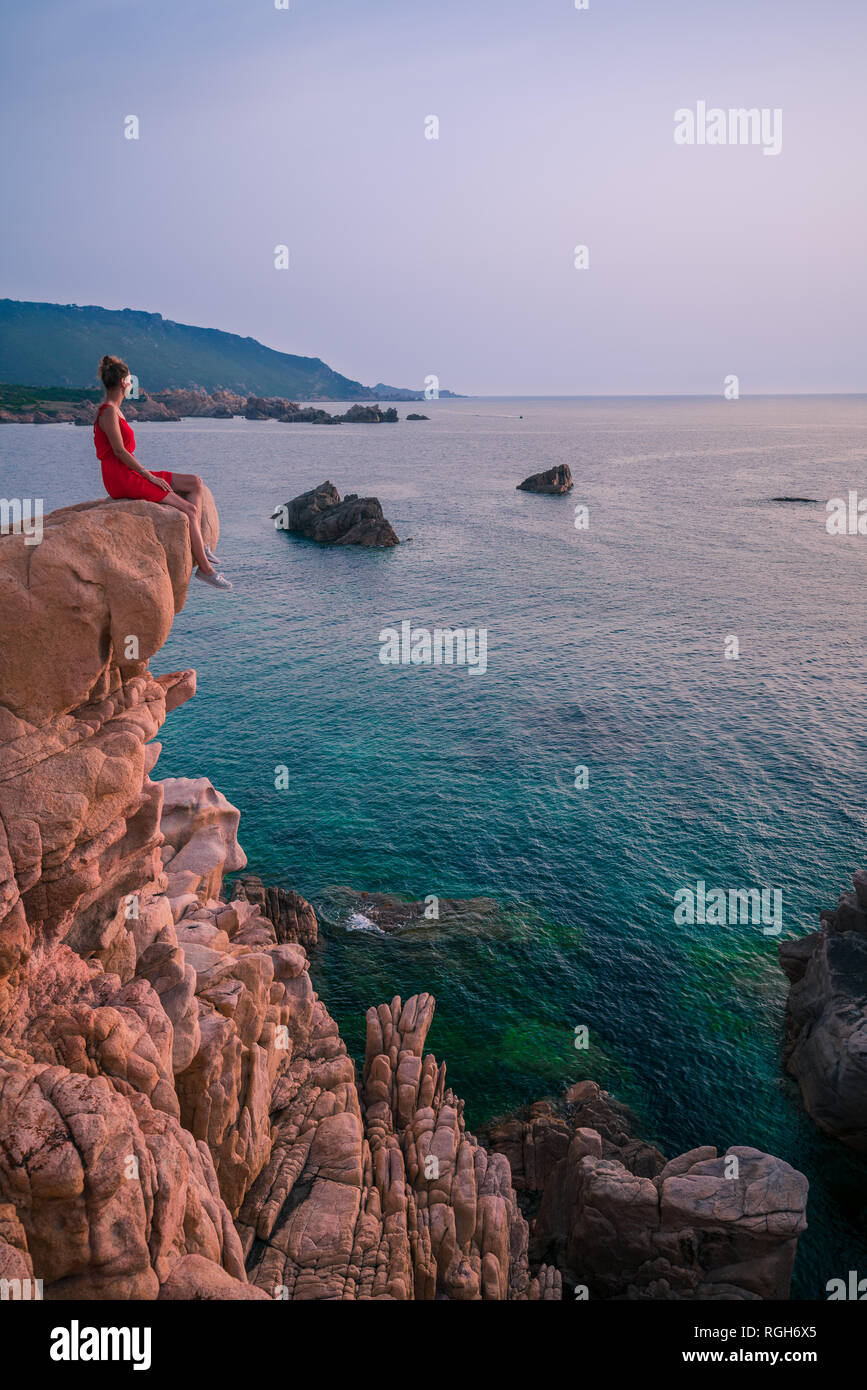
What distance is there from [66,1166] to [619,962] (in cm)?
3741

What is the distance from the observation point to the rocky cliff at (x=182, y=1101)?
49.5ft

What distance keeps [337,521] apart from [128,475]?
129 m

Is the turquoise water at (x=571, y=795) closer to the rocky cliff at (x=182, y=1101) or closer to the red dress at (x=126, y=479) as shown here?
the rocky cliff at (x=182, y=1101)

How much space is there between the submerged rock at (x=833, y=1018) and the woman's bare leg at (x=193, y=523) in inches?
1405

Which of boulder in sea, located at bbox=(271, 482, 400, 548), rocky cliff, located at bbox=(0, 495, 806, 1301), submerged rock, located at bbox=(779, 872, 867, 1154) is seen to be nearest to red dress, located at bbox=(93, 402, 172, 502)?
rocky cliff, located at bbox=(0, 495, 806, 1301)

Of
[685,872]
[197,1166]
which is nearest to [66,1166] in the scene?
[197,1166]

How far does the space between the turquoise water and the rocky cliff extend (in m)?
7.22

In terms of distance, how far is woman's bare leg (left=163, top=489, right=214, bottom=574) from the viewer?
17328 millimetres

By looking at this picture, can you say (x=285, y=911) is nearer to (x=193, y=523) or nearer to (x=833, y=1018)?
(x=833, y=1018)

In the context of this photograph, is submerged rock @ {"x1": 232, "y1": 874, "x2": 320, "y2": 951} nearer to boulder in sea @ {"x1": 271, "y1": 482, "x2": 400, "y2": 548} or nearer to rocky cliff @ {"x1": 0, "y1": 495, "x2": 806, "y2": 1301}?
rocky cliff @ {"x1": 0, "y1": 495, "x2": 806, "y2": 1301}

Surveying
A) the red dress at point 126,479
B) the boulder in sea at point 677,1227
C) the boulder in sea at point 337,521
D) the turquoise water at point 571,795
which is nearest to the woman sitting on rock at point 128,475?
the red dress at point 126,479

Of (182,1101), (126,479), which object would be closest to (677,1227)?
(182,1101)
